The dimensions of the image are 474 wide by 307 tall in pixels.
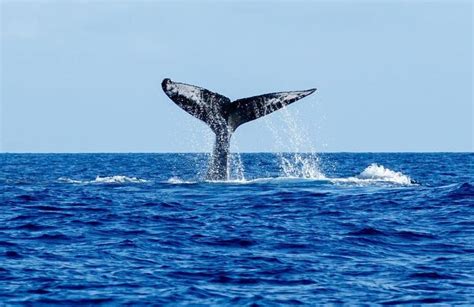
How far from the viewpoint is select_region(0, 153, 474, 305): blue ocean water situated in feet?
29.9

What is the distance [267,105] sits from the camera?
17656 millimetres

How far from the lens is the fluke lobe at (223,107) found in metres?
17.4

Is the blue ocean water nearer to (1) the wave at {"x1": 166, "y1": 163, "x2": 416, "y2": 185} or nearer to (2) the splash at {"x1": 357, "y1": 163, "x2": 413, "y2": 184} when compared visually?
(1) the wave at {"x1": 166, "y1": 163, "x2": 416, "y2": 185}

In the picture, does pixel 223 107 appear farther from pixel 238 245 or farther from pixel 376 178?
pixel 238 245

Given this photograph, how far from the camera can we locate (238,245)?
11727 millimetres

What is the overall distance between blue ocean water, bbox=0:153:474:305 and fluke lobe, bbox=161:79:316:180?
3.64 feet

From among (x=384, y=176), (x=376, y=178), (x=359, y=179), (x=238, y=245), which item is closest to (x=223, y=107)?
(x=359, y=179)

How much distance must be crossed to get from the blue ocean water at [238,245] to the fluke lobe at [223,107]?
111 centimetres

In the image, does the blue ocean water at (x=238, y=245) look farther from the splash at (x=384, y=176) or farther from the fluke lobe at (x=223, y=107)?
the splash at (x=384, y=176)

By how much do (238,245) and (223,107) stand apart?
6.73m

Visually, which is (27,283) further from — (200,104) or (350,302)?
(200,104)

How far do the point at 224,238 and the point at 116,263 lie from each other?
6.94ft

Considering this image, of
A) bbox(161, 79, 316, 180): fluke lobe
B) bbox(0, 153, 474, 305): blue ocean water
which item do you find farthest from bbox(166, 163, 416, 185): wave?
bbox(161, 79, 316, 180): fluke lobe

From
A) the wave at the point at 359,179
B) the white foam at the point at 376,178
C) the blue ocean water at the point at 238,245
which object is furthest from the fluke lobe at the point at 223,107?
the white foam at the point at 376,178
